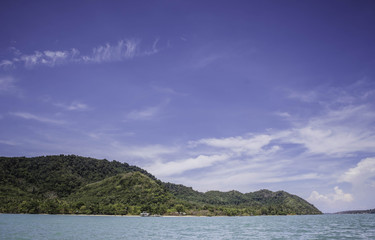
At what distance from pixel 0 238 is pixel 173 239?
36.8 meters

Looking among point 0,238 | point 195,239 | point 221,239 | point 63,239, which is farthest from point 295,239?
point 0,238

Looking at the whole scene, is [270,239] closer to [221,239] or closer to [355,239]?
[221,239]

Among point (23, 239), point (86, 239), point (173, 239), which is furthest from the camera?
point (173, 239)

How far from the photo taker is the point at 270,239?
66438 mm

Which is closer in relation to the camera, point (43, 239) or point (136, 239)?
point (43, 239)

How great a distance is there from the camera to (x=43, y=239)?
57.8 meters

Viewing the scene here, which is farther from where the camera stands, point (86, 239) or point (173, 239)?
point (173, 239)

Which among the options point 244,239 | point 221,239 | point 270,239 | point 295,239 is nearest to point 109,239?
point 221,239

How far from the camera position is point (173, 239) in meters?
65.2

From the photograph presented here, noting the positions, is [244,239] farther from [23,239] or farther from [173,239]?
[23,239]

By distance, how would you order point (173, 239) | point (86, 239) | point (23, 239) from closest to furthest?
point (23, 239), point (86, 239), point (173, 239)

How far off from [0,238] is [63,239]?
12.4 meters

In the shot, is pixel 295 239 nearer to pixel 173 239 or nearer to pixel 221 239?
pixel 221 239

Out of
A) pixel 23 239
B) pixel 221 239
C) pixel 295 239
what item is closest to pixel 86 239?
pixel 23 239
